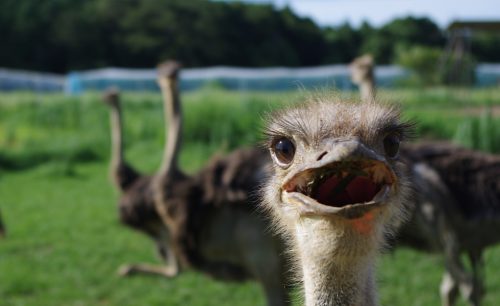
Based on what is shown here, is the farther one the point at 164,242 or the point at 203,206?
the point at 164,242

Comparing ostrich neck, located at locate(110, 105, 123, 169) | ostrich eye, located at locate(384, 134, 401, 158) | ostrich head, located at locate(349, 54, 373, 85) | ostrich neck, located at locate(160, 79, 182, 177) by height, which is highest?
ostrich eye, located at locate(384, 134, 401, 158)

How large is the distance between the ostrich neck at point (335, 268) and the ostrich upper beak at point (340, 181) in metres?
0.07

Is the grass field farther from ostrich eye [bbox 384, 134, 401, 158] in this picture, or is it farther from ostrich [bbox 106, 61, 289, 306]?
ostrich [bbox 106, 61, 289, 306]

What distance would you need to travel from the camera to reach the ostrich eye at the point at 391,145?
4.68ft

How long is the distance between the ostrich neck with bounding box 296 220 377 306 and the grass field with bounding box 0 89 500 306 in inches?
11.1

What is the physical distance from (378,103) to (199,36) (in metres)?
34.1

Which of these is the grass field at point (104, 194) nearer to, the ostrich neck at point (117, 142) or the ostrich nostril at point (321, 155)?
the ostrich nostril at point (321, 155)

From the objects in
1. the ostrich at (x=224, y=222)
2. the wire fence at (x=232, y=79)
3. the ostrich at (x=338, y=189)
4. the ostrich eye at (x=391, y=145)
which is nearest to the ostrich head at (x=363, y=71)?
the ostrich at (x=224, y=222)

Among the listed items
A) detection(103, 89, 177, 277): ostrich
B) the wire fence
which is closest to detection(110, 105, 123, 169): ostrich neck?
detection(103, 89, 177, 277): ostrich

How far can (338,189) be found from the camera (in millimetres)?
1352

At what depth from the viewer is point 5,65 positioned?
37.9 m

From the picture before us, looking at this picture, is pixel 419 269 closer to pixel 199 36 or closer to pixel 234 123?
pixel 234 123

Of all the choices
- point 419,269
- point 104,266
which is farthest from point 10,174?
point 419,269

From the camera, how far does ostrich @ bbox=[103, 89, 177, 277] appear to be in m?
4.39
